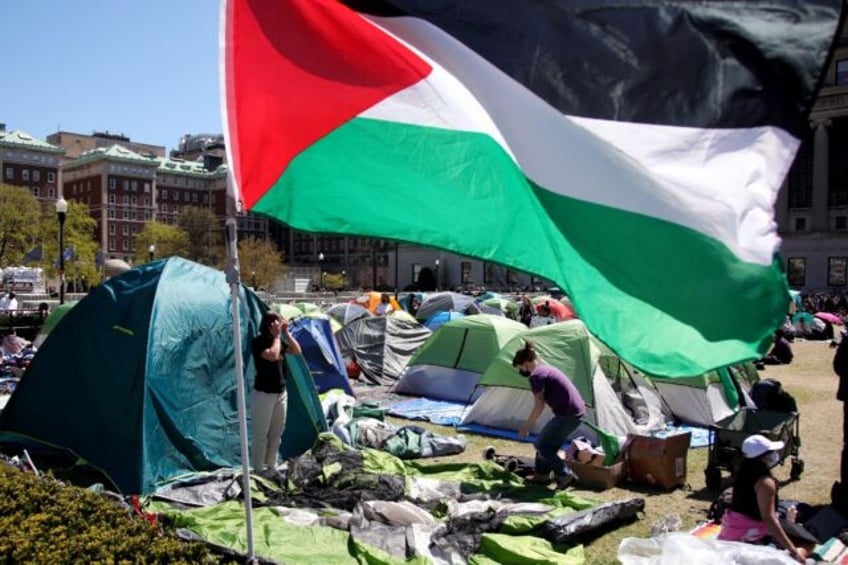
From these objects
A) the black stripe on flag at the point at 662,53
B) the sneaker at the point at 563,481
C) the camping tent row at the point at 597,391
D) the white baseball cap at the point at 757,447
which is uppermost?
the black stripe on flag at the point at 662,53

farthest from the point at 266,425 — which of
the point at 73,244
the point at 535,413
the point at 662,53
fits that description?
the point at 73,244

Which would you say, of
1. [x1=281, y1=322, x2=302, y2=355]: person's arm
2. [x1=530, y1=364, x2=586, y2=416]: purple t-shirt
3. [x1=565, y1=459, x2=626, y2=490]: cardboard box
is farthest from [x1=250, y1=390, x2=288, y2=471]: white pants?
[x1=565, y1=459, x2=626, y2=490]: cardboard box

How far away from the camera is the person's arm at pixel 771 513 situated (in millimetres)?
4840

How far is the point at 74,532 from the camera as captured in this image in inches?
179

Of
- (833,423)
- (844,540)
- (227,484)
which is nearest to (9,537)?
(227,484)

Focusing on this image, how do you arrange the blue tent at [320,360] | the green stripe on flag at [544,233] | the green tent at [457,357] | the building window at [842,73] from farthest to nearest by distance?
1. the building window at [842,73]
2. the blue tent at [320,360]
3. the green tent at [457,357]
4. the green stripe on flag at [544,233]

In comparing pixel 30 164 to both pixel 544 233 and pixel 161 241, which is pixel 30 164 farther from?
pixel 544 233

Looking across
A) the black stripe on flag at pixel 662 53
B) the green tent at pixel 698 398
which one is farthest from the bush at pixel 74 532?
the green tent at pixel 698 398

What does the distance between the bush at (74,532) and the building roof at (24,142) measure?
9791 cm

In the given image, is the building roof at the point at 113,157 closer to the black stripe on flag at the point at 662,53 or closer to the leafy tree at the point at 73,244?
the leafy tree at the point at 73,244

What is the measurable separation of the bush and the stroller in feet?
18.5

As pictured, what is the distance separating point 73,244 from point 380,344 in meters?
43.2

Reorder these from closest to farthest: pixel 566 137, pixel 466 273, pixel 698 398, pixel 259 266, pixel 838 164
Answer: pixel 566 137, pixel 698 398, pixel 838 164, pixel 259 266, pixel 466 273

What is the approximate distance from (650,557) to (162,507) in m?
4.28
